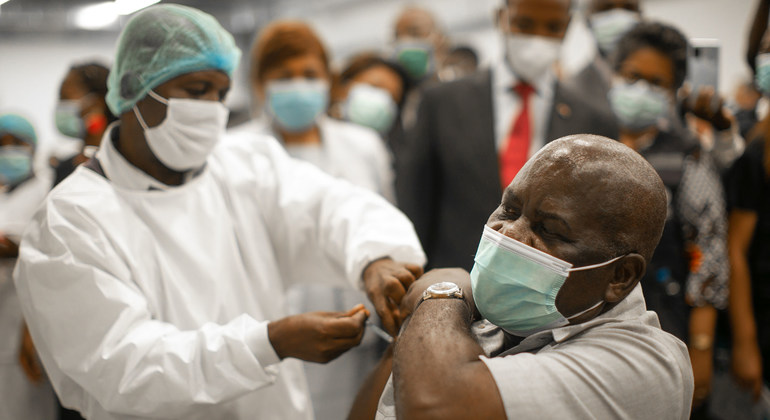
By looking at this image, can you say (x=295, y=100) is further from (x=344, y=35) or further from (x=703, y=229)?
(x=344, y=35)

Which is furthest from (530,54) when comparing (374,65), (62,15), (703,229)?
(62,15)

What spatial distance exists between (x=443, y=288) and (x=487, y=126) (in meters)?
0.96

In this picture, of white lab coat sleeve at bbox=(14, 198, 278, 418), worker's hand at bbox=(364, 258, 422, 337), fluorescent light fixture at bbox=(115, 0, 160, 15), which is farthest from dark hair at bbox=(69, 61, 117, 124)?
worker's hand at bbox=(364, 258, 422, 337)

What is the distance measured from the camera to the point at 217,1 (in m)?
7.65

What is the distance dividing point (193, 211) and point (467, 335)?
86cm

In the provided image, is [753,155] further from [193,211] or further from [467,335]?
[193,211]

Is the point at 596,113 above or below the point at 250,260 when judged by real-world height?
above

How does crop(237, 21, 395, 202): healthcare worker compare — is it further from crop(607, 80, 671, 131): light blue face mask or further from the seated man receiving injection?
the seated man receiving injection

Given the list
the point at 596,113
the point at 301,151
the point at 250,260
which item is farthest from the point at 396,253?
the point at 301,151

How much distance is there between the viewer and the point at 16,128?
11.4ft

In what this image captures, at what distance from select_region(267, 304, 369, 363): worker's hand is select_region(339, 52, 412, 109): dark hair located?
304 centimetres

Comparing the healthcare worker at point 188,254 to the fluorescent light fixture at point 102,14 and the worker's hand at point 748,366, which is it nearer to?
the fluorescent light fixture at point 102,14

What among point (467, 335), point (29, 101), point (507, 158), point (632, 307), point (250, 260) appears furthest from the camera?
point (29, 101)

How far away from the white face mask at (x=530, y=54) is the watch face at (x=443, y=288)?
117 centimetres
